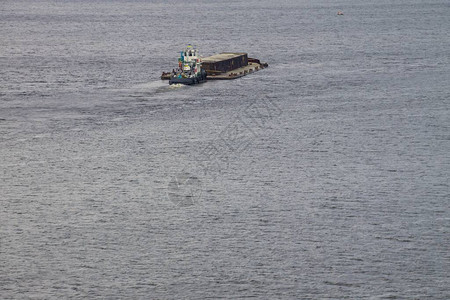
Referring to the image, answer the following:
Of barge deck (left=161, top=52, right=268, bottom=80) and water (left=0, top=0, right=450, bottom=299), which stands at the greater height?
barge deck (left=161, top=52, right=268, bottom=80)

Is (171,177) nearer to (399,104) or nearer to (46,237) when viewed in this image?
(46,237)

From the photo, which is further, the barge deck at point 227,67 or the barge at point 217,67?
the barge deck at point 227,67

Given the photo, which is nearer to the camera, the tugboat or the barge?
the tugboat

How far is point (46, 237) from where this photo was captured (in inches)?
1953

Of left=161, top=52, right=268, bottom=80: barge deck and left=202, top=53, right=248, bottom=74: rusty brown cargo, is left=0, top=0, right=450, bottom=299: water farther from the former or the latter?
left=202, top=53, right=248, bottom=74: rusty brown cargo

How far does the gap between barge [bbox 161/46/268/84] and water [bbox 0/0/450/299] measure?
4.40 metres

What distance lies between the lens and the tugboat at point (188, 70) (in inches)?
4333

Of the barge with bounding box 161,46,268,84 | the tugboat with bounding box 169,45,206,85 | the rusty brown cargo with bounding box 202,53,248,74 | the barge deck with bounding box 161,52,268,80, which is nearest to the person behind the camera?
the tugboat with bounding box 169,45,206,85

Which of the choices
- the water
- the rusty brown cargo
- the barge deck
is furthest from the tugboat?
the rusty brown cargo

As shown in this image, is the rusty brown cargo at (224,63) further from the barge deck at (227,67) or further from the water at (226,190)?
the water at (226,190)

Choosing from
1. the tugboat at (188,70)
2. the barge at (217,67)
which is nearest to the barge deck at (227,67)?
the barge at (217,67)

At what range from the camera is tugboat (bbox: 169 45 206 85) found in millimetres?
110062

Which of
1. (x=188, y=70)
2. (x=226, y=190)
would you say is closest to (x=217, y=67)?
(x=188, y=70)

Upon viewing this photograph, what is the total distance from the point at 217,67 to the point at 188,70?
1066cm
